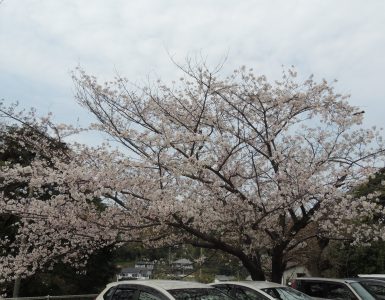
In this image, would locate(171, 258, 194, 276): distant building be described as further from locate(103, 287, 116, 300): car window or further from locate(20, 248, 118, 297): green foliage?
locate(103, 287, 116, 300): car window

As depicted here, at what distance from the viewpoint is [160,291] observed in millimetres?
6355

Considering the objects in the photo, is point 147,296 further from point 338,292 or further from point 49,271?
point 49,271

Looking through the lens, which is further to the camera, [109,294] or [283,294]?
[283,294]

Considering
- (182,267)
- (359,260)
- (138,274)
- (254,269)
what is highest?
(359,260)

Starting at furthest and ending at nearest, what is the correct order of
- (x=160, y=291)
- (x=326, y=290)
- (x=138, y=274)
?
(x=138, y=274)
(x=326, y=290)
(x=160, y=291)

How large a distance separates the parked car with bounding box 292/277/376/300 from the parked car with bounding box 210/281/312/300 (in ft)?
3.64

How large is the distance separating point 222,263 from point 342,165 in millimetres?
7930

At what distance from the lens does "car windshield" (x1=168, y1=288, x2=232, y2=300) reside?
6340mm

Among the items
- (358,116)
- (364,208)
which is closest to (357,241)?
(364,208)

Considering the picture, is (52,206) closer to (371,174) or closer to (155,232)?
(155,232)

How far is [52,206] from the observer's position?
1118cm

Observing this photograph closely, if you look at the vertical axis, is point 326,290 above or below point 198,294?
above

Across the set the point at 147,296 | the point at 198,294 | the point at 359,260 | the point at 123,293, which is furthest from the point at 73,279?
the point at 198,294

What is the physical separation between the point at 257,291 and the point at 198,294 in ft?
8.53
